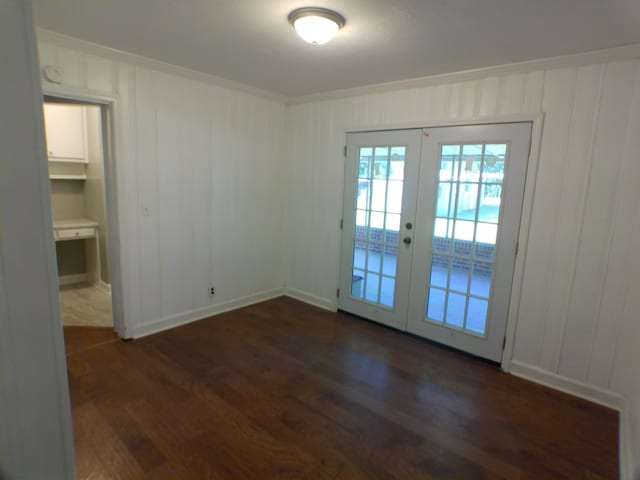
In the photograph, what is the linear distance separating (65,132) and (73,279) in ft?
6.45

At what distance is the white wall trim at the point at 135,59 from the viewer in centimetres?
264

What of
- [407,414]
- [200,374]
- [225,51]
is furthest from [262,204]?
[407,414]

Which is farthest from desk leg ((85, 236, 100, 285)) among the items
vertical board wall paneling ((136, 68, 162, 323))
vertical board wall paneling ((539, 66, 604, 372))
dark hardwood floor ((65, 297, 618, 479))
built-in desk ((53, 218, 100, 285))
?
vertical board wall paneling ((539, 66, 604, 372))

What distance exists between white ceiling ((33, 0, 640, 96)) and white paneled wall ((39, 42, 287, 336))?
35 cm

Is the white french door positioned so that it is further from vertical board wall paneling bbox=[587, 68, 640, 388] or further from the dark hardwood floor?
vertical board wall paneling bbox=[587, 68, 640, 388]

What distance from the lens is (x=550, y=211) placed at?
110 inches

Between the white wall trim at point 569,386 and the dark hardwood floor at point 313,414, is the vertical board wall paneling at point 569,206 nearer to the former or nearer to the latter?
the white wall trim at point 569,386

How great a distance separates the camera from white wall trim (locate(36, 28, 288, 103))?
2637 mm

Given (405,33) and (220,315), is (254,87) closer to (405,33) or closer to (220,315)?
(405,33)

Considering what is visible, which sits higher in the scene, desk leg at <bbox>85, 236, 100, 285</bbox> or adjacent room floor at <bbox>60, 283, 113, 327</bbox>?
desk leg at <bbox>85, 236, 100, 285</bbox>

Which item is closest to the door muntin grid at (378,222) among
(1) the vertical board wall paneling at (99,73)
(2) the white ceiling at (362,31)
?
(2) the white ceiling at (362,31)

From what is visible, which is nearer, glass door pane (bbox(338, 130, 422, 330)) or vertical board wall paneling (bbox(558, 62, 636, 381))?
vertical board wall paneling (bbox(558, 62, 636, 381))

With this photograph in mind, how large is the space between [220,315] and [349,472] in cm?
Result: 247

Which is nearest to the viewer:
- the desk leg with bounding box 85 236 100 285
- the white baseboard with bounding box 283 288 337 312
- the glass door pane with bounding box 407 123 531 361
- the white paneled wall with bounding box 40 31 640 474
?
the white paneled wall with bounding box 40 31 640 474
